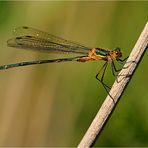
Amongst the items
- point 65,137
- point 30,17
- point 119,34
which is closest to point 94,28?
point 119,34

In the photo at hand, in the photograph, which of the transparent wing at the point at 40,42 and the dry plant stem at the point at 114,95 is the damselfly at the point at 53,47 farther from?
the dry plant stem at the point at 114,95

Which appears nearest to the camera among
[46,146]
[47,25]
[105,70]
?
[105,70]

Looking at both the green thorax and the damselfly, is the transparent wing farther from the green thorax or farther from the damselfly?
the green thorax

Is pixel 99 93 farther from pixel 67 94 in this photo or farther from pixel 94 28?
pixel 94 28

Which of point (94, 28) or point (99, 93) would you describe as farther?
point (94, 28)

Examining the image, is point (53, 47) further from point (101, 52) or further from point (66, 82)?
point (101, 52)

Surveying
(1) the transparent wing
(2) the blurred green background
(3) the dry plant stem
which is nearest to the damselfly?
(1) the transparent wing

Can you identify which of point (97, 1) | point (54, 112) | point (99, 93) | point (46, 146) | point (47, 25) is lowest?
point (46, 146)
